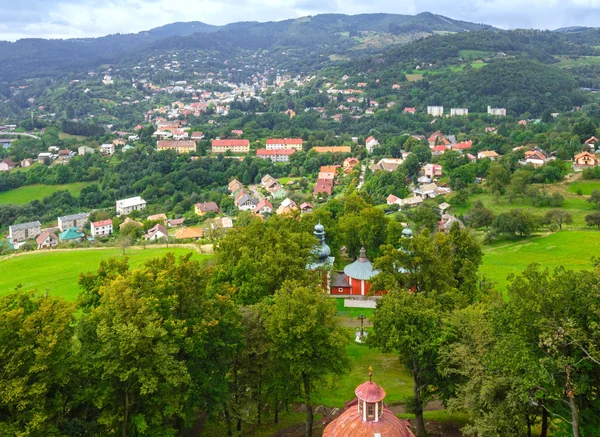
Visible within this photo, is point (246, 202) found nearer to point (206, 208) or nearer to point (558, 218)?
point (206, 208)

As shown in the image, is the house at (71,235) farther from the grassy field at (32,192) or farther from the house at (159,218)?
the grassy field at (32,192)

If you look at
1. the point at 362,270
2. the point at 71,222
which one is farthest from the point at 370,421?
the point at 71,222

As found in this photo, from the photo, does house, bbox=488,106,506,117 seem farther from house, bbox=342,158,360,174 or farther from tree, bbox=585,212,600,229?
tree, bbox=585,212,600,229

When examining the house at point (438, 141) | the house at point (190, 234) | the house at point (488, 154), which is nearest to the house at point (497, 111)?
the house at point (438, 141)

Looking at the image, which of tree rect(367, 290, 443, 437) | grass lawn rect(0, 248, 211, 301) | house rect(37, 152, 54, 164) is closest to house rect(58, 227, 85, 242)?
grass lawn rect(0, 248, 211, 301)

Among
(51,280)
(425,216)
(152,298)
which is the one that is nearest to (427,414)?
(152,298)

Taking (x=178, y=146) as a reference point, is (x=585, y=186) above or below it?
above

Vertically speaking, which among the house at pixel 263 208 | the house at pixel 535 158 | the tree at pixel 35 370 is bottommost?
the house at pixel 263 208
